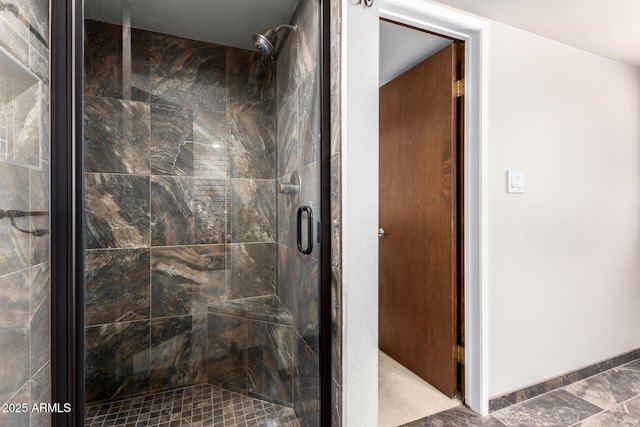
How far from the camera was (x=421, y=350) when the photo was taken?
195 cm

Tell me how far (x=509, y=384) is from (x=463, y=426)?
394mm

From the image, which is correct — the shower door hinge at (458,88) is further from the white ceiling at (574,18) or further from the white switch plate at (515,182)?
the white switch plate at (515,182)

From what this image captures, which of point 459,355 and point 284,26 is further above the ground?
point 284,26

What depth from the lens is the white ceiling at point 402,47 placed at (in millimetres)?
1784

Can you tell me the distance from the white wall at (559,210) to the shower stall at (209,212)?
106 cm

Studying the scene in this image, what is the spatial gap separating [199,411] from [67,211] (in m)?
1.09

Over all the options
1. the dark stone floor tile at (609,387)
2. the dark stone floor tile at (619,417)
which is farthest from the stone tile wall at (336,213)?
the dark stone floor tile at (609,387)

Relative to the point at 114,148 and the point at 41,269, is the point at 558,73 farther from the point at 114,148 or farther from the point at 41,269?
the point at 41,269

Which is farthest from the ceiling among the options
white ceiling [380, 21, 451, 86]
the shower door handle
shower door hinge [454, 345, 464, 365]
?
shower door hinge [454, 345, 464, 365]

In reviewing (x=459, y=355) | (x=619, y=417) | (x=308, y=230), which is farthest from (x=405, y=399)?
(x=308, y=230)

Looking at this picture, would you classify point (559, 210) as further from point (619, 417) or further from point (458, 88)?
point (619, 417)

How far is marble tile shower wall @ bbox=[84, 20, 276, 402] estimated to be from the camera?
143 cm

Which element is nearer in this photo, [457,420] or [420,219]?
[457,420]

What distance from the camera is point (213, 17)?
4.77 ft
